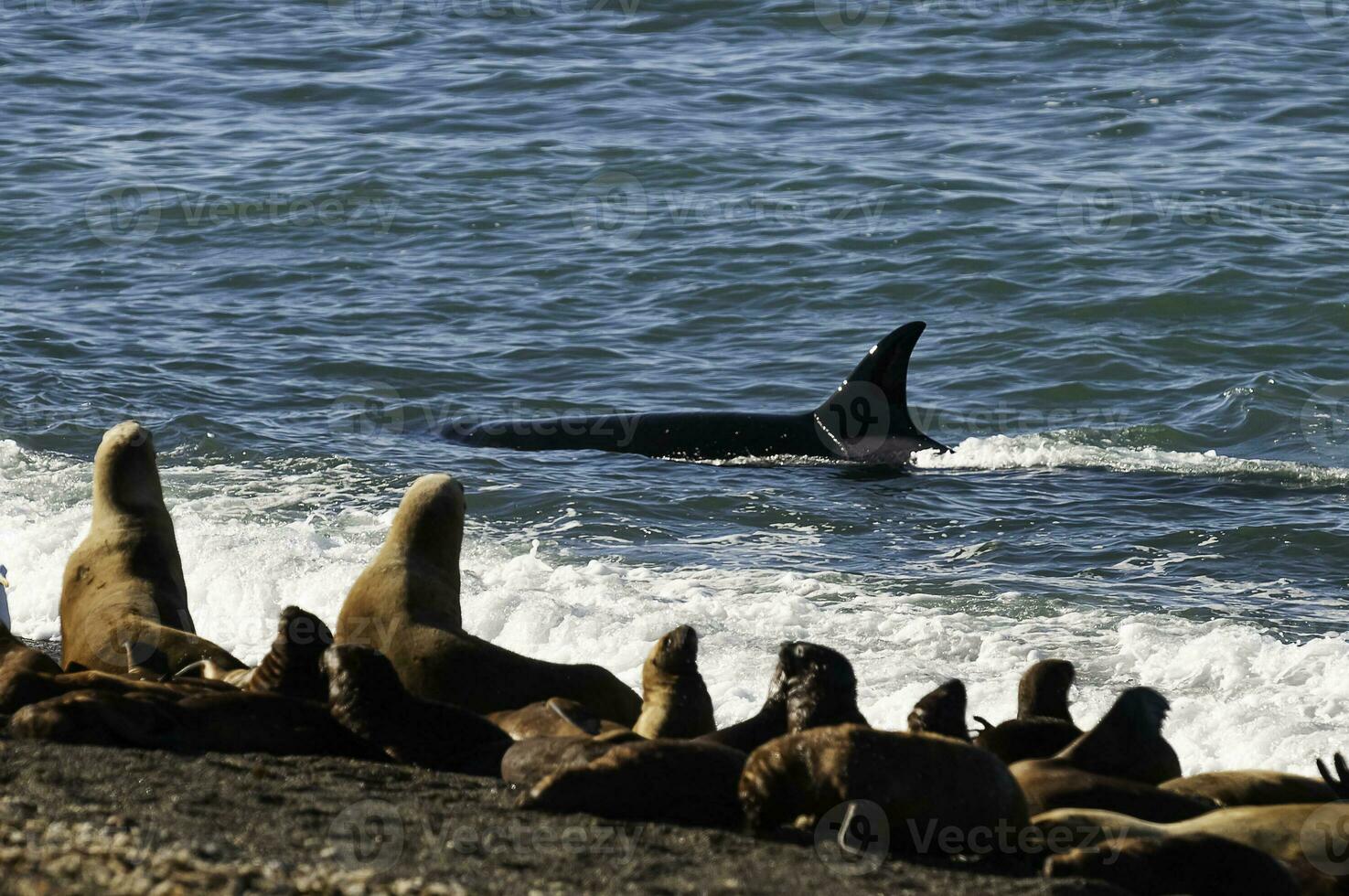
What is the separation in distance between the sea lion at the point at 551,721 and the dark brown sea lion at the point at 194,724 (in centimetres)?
49

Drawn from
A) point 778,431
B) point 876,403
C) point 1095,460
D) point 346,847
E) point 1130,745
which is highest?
point 346,847

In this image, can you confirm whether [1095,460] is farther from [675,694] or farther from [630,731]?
[630,731]

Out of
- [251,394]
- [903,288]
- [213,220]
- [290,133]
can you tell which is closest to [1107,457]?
[903,288]

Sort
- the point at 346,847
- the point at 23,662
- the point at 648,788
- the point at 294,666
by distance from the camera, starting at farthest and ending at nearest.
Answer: the point at 23,662 < the point at 294,666 < the point at 648,788 < the point at 346,847

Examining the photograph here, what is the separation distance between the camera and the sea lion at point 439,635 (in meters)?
6.07

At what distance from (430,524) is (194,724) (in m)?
1.61

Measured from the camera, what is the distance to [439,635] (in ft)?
20.5

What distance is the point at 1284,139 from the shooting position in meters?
20.2

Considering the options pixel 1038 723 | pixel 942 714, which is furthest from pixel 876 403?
pixel 942 714

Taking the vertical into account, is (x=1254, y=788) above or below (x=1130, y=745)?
below

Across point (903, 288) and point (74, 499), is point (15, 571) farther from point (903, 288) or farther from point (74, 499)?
point (903, 288)

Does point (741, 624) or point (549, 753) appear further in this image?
point (741, 624)

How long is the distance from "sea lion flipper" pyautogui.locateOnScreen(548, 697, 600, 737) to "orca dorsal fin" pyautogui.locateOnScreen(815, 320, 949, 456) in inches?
282

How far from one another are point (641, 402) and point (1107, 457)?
3.78 m
